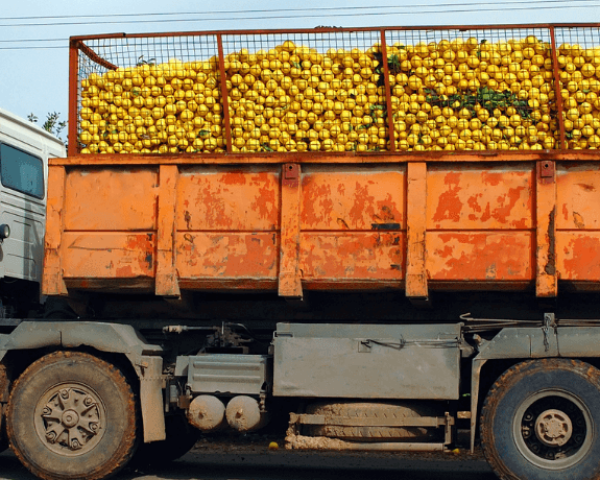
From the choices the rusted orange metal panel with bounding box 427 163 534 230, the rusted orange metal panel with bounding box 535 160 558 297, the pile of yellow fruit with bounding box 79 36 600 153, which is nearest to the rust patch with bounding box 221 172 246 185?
the pile of yellow fruit with bounding box 79 36 600 153

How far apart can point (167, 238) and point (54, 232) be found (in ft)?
3.37

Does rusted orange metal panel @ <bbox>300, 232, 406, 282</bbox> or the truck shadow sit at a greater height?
rusted orange metal panel @ <bbox>300, 232, 406, 282</bbox>

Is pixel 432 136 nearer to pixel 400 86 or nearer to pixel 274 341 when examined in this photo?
pixel 400 86

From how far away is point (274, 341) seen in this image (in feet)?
27.0

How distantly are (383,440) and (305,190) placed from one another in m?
2.17

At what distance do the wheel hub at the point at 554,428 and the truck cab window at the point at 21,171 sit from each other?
535 cm

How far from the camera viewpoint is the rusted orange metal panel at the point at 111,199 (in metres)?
8.39

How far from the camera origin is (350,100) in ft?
27.3

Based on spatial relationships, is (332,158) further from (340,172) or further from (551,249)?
(551,249)

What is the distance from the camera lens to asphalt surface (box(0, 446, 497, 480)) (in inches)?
363

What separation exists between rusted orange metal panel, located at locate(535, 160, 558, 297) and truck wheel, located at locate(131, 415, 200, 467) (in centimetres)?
362

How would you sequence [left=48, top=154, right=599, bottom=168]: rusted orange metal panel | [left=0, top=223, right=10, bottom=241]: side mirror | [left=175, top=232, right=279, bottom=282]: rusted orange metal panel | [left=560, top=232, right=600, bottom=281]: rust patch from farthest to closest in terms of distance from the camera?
1. [left=0, top=223, right=10, bottom=241]: side mirror
2. [left=175, top=232, right=279, bottom=282]: rusted orange metal panel
3. [left=48, top=154, right=599, bottom=168]: rusted orange metal panel
4. [left=560, top=232, right=600, bottom=281]: rust patch

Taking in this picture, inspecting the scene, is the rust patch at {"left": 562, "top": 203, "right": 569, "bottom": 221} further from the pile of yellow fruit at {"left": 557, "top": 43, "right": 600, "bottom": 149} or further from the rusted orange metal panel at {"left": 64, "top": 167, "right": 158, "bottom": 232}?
the rusted orange metal panel at {"left": 64, "top": 167, "right": 158, "bottom": 232}

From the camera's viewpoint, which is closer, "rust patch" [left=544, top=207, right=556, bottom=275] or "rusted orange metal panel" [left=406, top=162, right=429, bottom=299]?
"rust patch" [left=544, top=207, right=556, bottom=275]
